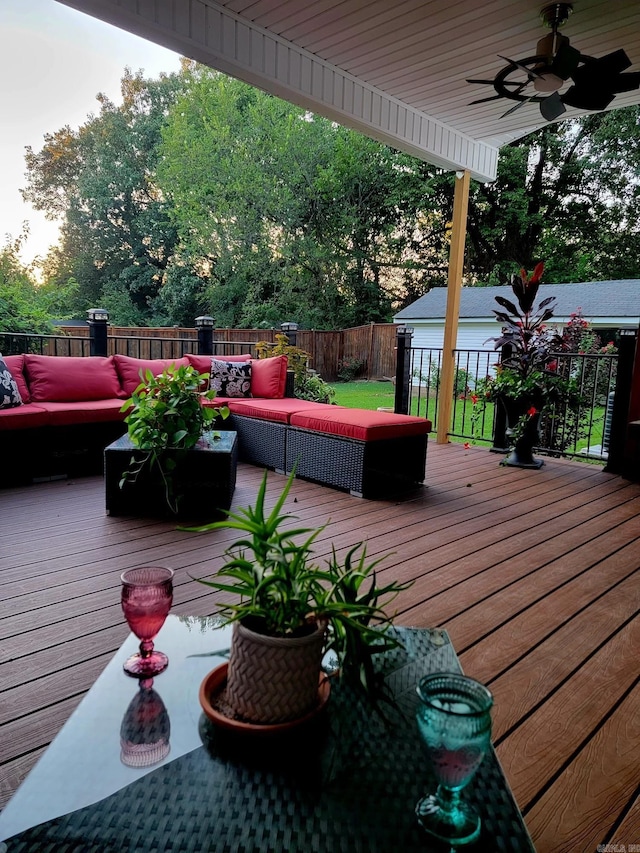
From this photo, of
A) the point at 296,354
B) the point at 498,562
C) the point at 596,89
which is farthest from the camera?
the point at 296,354

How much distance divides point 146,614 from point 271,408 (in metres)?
3.44

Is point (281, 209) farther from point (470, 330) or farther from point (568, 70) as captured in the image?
point (568, 70)

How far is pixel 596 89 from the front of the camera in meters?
3.59

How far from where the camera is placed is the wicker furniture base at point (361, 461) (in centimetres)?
368

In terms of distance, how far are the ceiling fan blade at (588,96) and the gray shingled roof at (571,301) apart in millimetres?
5944

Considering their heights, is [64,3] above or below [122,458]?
above

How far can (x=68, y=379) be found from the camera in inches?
169

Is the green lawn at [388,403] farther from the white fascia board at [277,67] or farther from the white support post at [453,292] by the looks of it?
the white fascia board at [277,67]

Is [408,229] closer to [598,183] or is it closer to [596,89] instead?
[598,183]

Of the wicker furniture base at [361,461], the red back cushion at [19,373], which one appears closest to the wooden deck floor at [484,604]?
the wicker furniture base at [361,461]

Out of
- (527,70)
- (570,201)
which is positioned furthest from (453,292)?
(570,201)

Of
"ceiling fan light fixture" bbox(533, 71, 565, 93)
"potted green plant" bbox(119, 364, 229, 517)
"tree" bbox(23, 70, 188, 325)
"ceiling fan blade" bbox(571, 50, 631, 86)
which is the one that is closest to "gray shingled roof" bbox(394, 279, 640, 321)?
"ceiling fan light fixture" bbox(533, 71, 565, 93)

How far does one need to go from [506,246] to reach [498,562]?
15.0 m

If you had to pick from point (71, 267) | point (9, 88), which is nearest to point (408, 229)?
point (71, 267)
